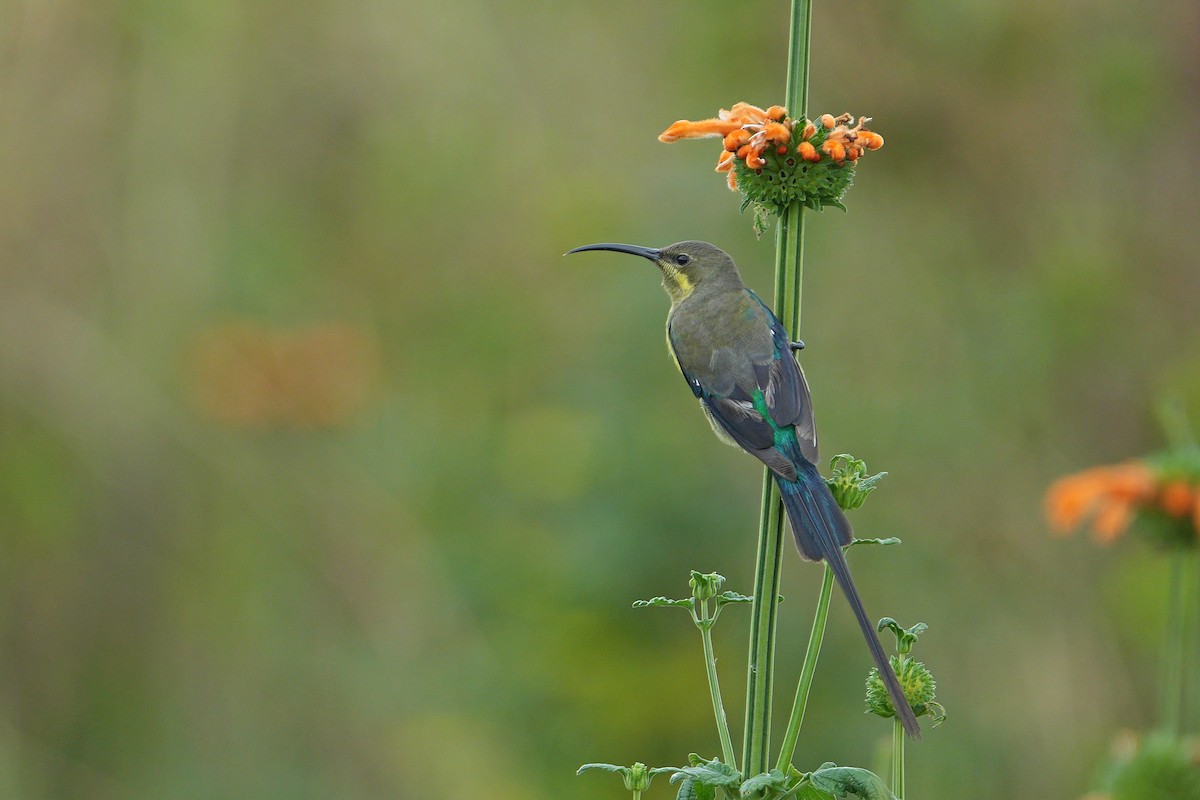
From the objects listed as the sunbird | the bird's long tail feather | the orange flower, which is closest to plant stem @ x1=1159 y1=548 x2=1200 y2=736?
the orange flower

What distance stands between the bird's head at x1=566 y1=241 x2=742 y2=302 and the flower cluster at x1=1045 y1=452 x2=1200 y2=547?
0.88 metres

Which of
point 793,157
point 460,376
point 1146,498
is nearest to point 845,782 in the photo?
point 793,157

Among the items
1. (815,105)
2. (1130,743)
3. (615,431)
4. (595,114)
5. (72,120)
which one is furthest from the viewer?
(595,114)

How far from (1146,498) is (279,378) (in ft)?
13.8

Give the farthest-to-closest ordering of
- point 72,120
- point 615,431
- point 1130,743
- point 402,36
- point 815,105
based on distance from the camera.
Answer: point 402,36 < point 72,120 < point 815,105 < point 615,431 < point 1130,743

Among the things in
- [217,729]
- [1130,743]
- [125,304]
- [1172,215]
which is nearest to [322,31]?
[125,304]

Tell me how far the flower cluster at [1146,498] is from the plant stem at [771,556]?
50.3 inches

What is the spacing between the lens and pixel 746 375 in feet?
7.90

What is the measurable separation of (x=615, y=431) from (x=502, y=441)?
43.3 inches

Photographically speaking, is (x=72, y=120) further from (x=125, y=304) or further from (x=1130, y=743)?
(x=1130, y=743)

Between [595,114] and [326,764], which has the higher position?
[595,114]

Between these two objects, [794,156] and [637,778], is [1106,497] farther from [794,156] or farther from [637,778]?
[637,778]

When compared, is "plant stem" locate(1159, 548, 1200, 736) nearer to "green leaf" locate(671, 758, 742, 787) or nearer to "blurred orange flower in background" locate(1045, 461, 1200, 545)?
"blurred orange flower in background" locate(1045, 461, 1200, 545)

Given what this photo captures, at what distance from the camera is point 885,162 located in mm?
6242
